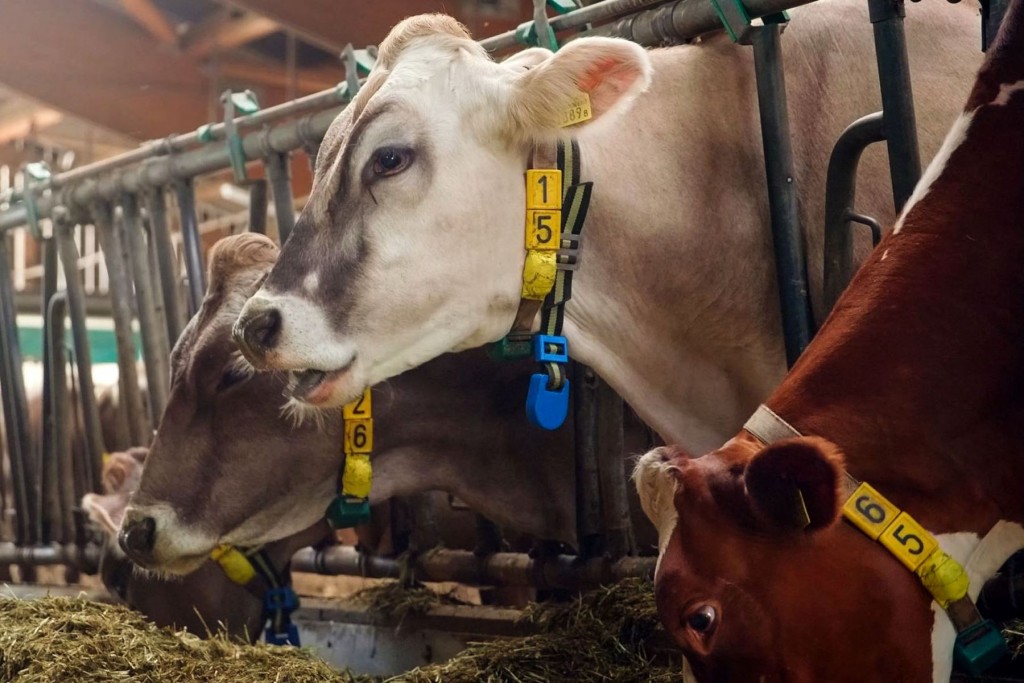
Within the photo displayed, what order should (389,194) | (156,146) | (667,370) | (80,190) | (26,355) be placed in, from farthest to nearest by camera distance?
(26,355), (80,190), (156,146), (667,370), (389,194)

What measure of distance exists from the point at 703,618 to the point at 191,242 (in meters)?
2.80

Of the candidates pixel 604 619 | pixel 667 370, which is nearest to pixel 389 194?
pixel 667 370

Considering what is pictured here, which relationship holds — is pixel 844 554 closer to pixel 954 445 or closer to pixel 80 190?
pixel 954 445

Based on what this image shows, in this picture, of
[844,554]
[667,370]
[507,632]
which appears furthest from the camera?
[507,632]

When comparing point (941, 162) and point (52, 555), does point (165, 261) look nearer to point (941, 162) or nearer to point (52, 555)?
point (52, 555)

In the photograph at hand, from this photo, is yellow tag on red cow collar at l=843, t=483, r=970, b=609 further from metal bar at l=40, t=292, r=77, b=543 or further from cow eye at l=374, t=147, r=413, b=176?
metal bar at l=40, t=292, r=77, b=543

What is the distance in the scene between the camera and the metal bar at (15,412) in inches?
189

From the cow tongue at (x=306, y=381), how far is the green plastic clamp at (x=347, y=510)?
842 millimetres

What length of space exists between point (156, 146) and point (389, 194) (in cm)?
200

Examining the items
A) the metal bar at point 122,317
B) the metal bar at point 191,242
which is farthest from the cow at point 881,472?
the metal bar at point 122,317

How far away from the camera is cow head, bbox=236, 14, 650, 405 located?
2.28 metres

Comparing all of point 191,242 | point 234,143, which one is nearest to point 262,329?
point 234,143

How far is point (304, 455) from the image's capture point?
310 centimetres

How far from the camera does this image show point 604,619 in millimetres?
2689
